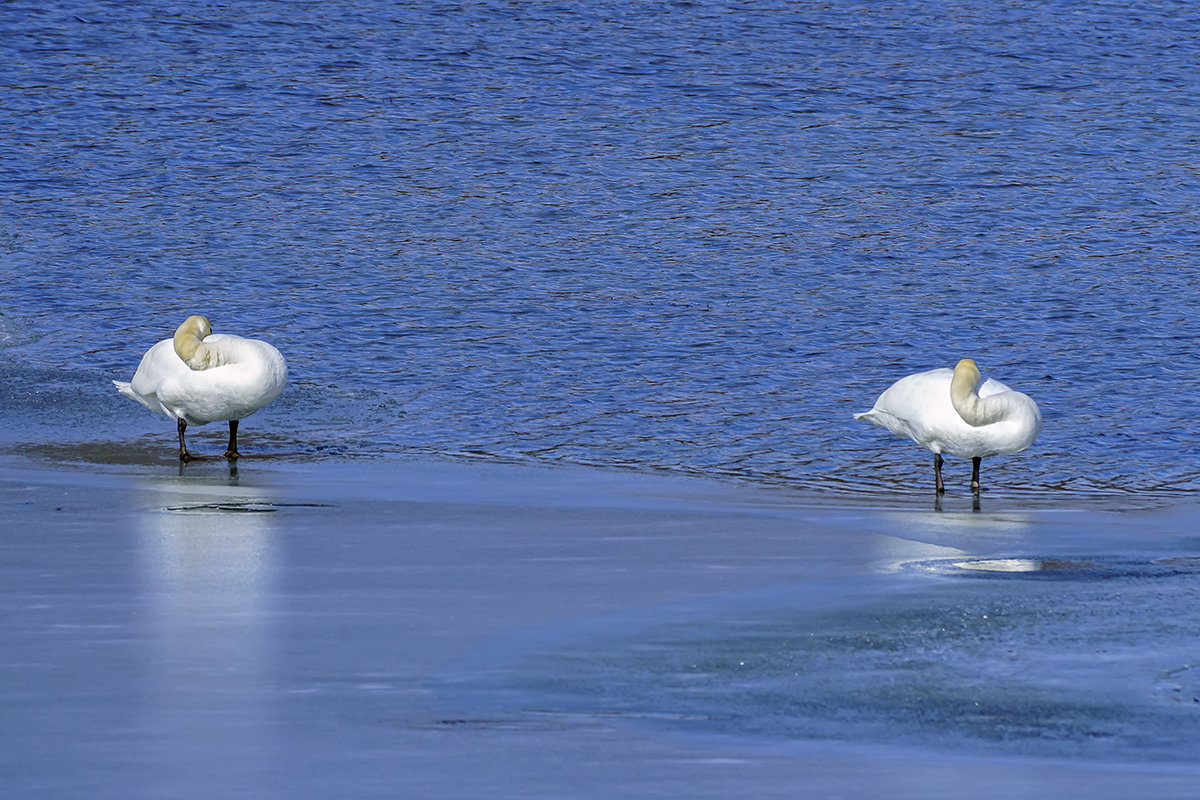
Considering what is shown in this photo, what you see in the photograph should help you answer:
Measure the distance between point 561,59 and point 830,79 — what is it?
13.5ft

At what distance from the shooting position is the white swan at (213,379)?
11.3m

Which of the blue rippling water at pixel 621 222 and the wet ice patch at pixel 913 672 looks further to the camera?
the blue rippling water at pixel 621 222

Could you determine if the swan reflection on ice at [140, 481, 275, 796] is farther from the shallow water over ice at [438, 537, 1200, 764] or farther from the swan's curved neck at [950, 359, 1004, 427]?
the swan's curved neck at [950, 359, 1004, 427]

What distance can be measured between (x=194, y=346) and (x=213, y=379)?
44 cm

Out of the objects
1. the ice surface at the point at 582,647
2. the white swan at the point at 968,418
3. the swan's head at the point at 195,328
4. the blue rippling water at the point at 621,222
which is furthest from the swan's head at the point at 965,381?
→ the swan's head at the point at 195,328

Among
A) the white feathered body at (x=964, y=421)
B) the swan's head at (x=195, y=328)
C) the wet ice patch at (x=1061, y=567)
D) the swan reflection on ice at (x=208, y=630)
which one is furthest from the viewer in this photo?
the swan's head at (x=195, y=328)

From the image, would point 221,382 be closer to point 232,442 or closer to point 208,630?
point 232,442

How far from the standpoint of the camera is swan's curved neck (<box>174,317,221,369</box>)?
455 inches

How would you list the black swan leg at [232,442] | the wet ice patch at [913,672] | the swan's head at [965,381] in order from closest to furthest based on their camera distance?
the wet ice patch at [913,672] < the swan's head at [965,381] < the black swan leg at [232,442]

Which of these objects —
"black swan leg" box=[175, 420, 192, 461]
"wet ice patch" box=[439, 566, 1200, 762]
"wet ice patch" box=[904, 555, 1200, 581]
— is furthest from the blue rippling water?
"wet ice patch" box=[439, 566, 1200, 762]

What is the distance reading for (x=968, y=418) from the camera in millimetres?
10758

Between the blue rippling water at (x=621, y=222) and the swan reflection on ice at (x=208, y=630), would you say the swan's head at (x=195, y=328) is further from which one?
the swan reflection on ice at (x=208, y=630)

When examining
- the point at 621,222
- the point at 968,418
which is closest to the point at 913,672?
the point at 968,418

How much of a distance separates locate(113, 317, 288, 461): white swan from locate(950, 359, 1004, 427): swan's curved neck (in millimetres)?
3932
